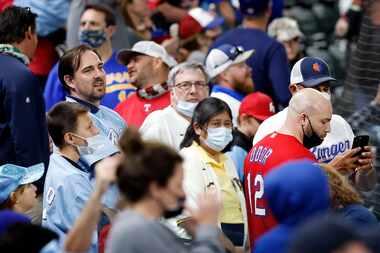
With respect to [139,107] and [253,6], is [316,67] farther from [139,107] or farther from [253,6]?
[253,6]

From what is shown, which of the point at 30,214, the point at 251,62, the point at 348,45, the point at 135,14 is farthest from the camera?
the point at 348,45

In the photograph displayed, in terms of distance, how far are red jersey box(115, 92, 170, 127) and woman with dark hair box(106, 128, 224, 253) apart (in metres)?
3.81

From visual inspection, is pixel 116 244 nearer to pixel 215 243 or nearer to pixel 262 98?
pixel 215 243

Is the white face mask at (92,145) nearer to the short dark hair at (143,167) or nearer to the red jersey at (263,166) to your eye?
the red jersey at (263,166)

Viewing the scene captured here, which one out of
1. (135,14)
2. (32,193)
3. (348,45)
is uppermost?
(32,193)

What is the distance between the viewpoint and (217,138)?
844 centimetres

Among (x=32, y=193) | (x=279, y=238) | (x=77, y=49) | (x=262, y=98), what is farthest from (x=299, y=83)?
(x=279, y=238)

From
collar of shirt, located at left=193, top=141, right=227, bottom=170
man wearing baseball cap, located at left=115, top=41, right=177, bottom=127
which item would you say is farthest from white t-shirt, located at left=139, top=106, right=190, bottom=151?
collar of shirt, located at left=193, top=141, right=227, bottom=170

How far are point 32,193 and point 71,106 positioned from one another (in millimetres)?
647

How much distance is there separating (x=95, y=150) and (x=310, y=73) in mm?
1854

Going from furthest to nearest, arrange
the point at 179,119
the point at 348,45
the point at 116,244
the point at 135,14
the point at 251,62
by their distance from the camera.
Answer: the point at 348,45 < the point at 135,14 < the point at 251,62 < the point at 179,119 < the point at 116,244

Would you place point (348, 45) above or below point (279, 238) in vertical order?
below

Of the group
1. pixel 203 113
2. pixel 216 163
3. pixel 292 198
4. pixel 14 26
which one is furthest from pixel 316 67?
pixel 292 198

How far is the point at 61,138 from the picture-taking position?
311 inches
